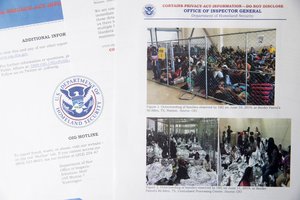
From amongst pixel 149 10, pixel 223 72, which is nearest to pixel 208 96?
pixel 223 72

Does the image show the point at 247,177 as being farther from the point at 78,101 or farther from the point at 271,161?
the point at 78,101

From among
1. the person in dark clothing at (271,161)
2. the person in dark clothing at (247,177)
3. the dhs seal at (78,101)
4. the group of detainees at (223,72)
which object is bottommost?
the person in dark clothing at (247,177)

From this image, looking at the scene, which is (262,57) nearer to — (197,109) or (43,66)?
(197,109)

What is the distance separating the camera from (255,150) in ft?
1.46

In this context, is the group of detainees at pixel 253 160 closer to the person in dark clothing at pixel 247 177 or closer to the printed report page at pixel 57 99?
the person in dark clothing at pixel 247 177

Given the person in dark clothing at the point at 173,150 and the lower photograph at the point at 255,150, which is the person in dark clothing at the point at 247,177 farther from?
the person in dark clothing at the point at 173,150

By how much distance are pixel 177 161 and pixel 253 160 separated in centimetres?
11

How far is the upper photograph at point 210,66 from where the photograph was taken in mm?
437

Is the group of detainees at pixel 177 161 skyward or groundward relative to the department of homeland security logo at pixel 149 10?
groundward

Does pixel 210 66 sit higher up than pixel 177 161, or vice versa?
pixel 210 66

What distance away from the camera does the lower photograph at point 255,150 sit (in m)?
0.44

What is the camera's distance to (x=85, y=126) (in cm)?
46

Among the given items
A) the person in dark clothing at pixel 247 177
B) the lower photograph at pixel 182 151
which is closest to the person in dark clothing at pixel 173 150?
the lower photograph at pixel 182 151

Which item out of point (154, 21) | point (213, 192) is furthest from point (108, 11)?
point (213, 192)
